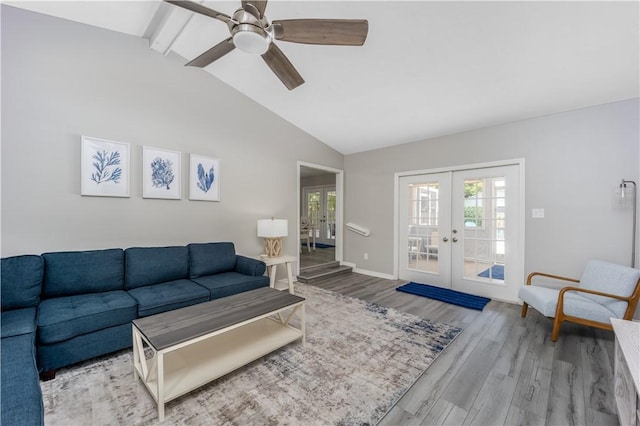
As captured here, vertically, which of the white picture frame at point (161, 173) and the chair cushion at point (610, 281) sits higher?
the white picture frame at point (161, 173)

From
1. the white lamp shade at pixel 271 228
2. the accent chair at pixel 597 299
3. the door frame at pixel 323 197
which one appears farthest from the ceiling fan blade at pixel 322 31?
the door frame at pixel 323 197

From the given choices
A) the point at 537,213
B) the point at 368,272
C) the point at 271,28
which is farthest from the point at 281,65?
the point at 368,272

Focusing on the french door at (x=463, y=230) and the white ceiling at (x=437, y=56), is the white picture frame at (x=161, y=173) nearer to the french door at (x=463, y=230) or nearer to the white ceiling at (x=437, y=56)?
the white ceiling at (x=437, y=56)

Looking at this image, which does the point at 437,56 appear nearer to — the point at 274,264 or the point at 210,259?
the point at 274,264

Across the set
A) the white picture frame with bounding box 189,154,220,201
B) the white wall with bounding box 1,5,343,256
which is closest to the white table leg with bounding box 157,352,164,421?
the white wall with bounding box 1,5,343,256

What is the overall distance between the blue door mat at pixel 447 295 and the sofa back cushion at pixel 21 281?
431cm

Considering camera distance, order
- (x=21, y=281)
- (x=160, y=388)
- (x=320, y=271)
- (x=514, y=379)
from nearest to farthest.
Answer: (x=160, y=388) → (x=514, y=379) → (x=21, y=281) → (x=320, y=271)

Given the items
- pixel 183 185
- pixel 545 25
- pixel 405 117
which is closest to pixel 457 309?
pixel 405 117

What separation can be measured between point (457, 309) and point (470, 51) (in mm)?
3035

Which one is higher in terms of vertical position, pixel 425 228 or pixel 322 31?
pixel 322 31

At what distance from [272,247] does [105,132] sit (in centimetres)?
248

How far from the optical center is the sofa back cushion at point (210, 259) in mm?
3268

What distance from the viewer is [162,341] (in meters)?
1.65

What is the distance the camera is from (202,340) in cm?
207
